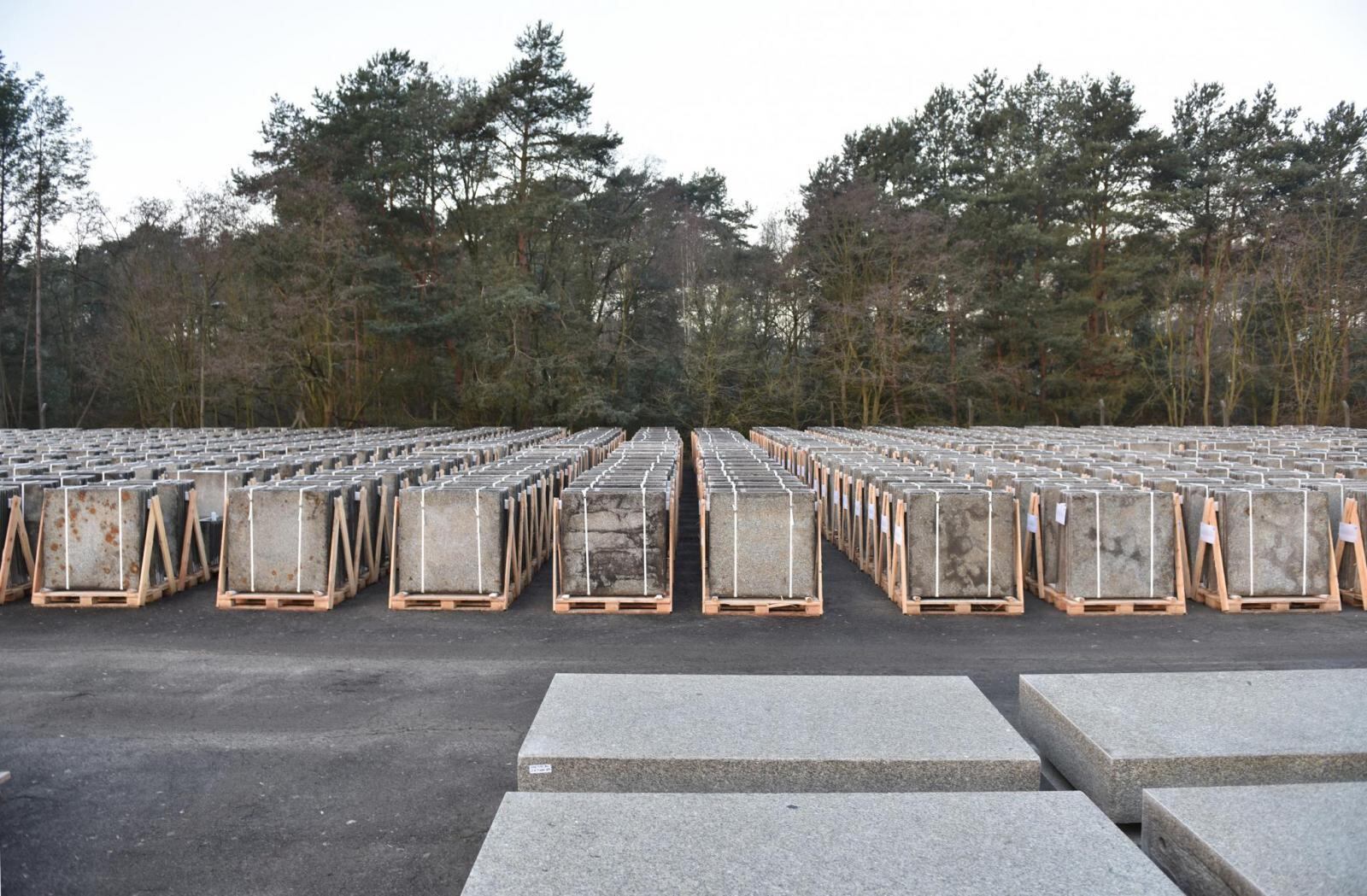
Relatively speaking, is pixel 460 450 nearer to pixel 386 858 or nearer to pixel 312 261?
pixel 386 858

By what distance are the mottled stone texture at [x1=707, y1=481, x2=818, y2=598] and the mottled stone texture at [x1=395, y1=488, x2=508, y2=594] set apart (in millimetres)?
2300

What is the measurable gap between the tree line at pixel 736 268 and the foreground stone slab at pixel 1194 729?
29.7 m

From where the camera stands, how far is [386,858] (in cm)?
451

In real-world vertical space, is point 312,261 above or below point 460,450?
above

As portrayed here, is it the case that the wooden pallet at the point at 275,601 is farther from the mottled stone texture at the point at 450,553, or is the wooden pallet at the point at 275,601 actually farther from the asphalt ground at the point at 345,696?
the mottled stone texture at the point at 450,553

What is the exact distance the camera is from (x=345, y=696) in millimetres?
6957

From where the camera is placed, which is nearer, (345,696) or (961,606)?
(345,696)

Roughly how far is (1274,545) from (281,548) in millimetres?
10313

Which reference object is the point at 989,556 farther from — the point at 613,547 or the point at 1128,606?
the point at 613,547

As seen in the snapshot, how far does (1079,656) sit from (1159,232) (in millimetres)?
37004

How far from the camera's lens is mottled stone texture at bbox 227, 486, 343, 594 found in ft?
31.6

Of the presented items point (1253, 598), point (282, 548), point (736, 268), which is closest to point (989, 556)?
point (1253, 598)

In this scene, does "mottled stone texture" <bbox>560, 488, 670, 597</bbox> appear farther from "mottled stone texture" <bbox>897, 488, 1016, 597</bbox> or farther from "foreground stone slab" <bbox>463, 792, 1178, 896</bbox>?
"foreground stone slab" <bbox>463, 792, 1178, 896</bbox>

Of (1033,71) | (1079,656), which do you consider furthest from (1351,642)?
(1033,71)
